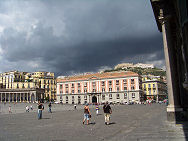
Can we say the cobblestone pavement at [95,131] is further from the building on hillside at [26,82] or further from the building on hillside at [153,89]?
the building on hillside at [26,82]

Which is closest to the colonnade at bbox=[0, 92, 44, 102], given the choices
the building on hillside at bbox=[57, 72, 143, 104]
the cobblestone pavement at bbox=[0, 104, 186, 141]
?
the building on hillside at bbox=[57, 72, 143, 104]

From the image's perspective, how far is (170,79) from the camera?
1337 centimetres

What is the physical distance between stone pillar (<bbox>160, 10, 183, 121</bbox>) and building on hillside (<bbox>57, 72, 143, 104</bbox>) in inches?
3022

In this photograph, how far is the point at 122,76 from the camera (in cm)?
9200

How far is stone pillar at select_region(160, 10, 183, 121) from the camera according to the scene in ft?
42.1

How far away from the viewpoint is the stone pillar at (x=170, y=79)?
12836mm

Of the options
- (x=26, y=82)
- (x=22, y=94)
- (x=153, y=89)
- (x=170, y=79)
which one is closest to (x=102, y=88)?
(x=153, y=89)

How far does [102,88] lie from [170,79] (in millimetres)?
83330

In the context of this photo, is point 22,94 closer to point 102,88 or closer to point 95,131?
point 102,88

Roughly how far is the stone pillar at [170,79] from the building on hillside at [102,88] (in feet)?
252

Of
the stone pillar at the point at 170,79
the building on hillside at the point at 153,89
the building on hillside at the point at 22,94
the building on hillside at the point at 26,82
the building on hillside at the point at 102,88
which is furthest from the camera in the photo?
the building on hillside at the point at 26,82

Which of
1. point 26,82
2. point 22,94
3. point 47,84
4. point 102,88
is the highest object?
point 26,82

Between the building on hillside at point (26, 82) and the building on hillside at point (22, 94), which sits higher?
the building on hillside at point (26, 82)

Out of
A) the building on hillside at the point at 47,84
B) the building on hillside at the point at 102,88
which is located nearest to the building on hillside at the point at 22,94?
the building on hillside at the point at 102,88
